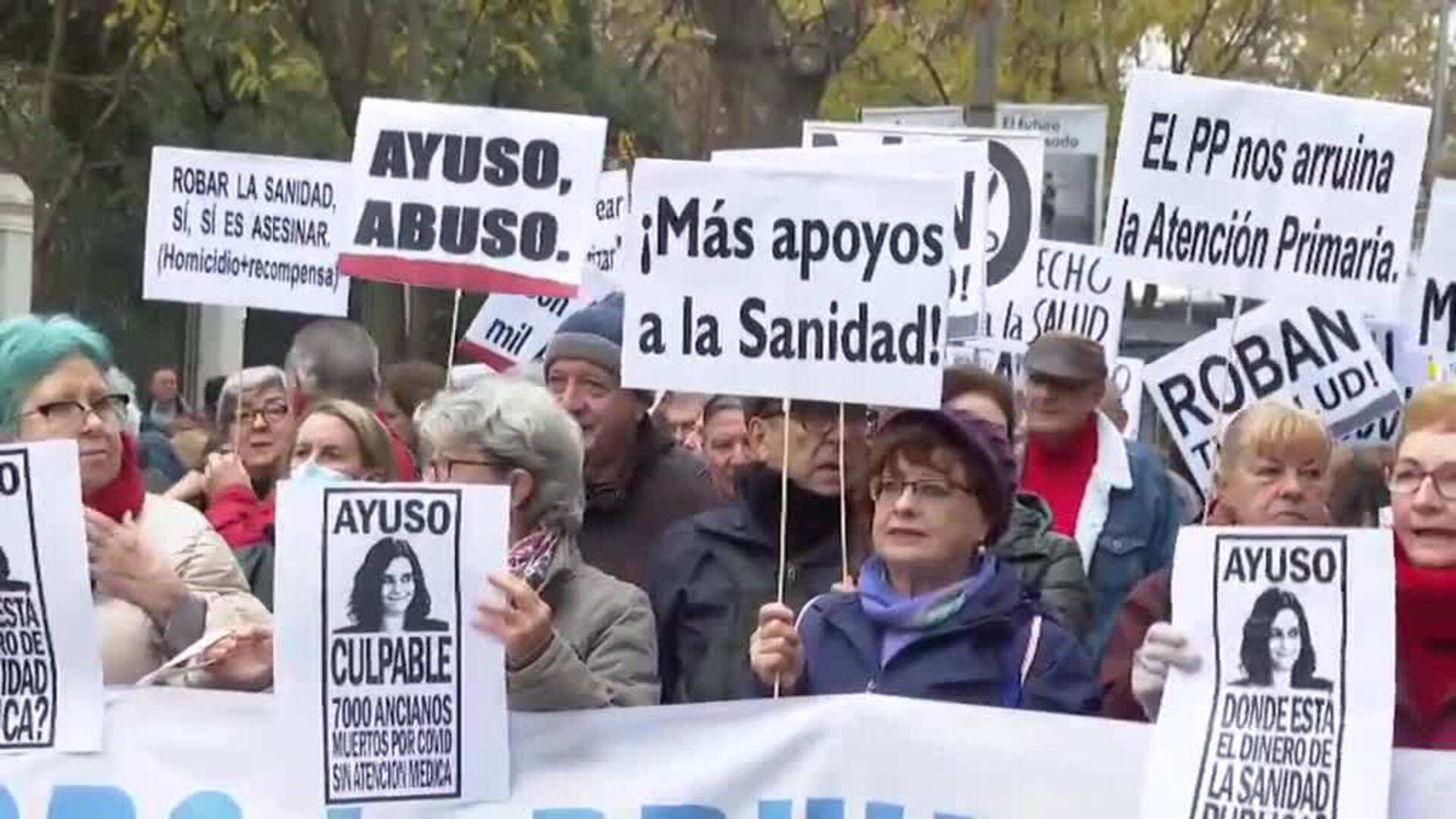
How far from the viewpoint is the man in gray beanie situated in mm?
7320

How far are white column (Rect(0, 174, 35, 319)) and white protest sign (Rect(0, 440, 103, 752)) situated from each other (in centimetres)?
1852

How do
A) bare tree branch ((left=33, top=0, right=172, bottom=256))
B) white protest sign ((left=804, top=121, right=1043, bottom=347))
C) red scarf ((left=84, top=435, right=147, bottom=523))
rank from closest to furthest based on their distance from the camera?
red scarf ((left=84, top=435, right=147, bottom=523))
white protest sign ((left=804, top=121, right=1043, bottom=347))
bare tree branch ((left=33, top=0, right=172, bottom=256))

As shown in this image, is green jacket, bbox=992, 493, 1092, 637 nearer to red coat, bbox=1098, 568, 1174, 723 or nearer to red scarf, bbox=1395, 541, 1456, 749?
red coat, bbox=1098, 568, 1174, 723

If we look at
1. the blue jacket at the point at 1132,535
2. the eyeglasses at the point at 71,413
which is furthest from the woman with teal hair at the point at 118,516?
the blue jacket at the point at 1132,535

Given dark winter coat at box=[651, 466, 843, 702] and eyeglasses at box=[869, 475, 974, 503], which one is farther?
dark winter coat at box=[651, 466, 843, 702]

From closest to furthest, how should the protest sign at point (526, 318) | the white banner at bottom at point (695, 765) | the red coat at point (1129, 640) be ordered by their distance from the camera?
the white banner at bottom at point (695, 765)
the red coat at point (1129, 640)
the protest sign at point (526, 318)

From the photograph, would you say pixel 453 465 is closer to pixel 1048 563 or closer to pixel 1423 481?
pixel 1048 563

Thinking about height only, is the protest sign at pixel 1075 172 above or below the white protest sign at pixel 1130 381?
above

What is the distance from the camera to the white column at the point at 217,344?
29031mm

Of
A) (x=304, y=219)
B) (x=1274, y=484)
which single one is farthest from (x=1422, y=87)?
(x=1274, y=484)

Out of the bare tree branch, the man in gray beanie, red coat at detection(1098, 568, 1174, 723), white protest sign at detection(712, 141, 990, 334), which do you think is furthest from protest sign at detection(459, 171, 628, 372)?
the bare tree branch

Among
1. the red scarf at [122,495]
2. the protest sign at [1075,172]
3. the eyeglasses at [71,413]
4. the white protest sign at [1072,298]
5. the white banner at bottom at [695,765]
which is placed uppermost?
the protest sign at [1075,172]

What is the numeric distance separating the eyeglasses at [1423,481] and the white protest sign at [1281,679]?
36cm

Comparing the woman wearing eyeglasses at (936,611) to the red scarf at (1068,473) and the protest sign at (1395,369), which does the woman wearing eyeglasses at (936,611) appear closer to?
the red scarf at (1068,473)
